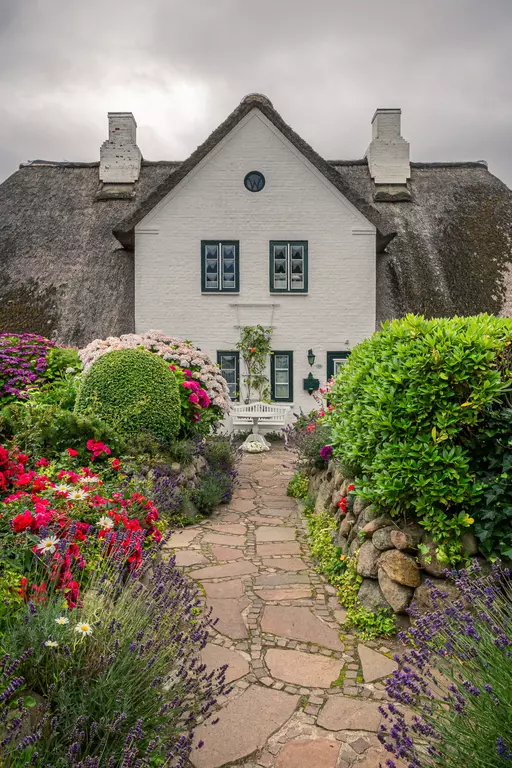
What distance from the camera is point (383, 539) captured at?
3.91 meters

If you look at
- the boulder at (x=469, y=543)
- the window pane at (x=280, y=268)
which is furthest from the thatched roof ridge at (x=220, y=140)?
the boulder at (x=469, y=543)

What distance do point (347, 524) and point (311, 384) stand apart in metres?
8.76

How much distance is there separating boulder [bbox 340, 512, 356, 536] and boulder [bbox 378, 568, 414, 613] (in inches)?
36.0

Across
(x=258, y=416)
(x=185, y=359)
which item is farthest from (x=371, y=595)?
(x=258, y=416)

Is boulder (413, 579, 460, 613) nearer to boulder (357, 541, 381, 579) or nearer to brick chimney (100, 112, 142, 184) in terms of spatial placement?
boulder (357, 541, 381, 579)

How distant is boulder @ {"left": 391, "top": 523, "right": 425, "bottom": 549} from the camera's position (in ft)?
12.4

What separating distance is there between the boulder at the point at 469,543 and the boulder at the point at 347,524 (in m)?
1.18

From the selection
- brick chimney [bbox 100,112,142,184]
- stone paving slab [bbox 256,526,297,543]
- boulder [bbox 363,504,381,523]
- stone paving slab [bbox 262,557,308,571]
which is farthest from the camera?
brick chimney [bbox 100,112,142,184]

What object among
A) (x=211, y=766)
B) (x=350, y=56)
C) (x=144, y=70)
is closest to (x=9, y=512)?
(x=211, y=766)

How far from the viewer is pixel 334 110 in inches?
958

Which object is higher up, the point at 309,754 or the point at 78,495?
the point at 78,495

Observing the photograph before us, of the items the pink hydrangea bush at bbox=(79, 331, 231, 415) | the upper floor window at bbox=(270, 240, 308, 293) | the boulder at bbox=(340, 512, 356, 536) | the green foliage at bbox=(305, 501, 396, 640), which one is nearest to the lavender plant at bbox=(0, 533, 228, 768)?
the green foliage at bbox=(305, 501, 396, 640)

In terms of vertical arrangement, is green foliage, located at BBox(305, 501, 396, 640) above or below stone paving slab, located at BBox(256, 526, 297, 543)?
above

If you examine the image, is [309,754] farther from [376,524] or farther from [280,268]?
[280,268]
